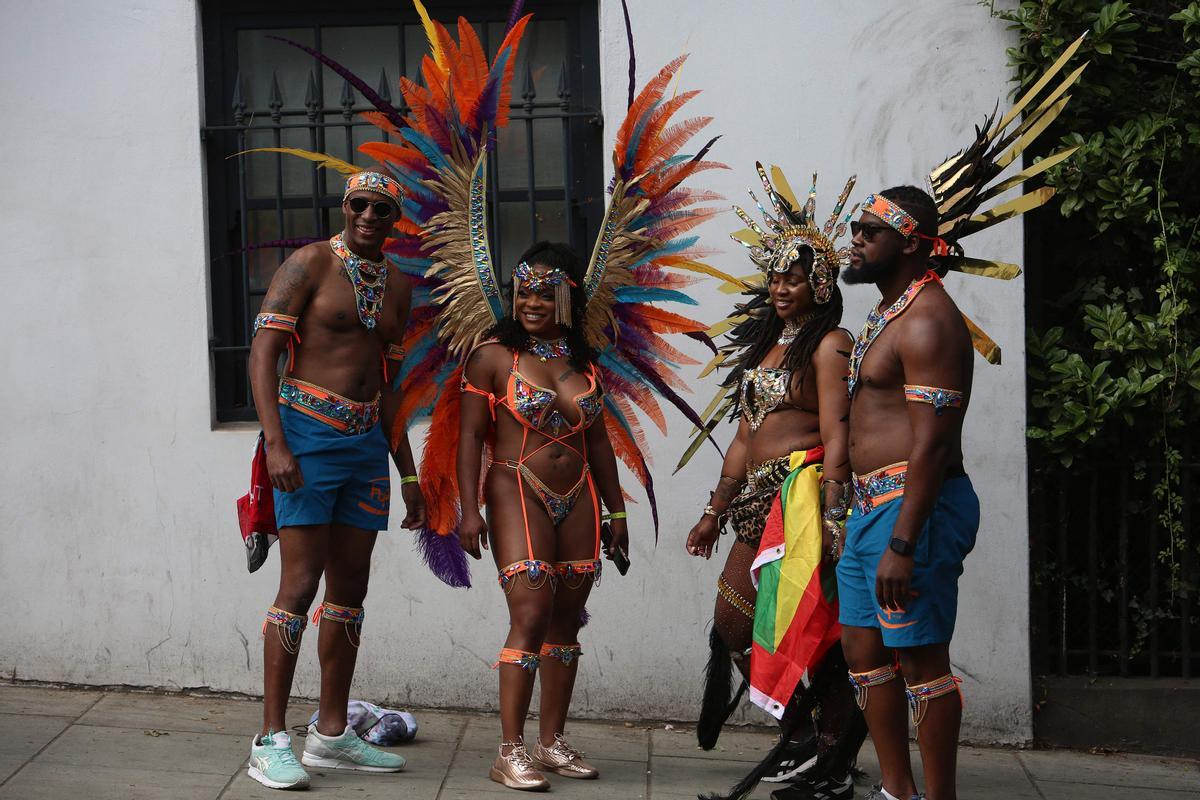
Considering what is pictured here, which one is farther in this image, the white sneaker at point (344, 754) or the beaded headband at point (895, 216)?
the white sneaker at point (344, 754)

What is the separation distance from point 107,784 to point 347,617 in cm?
100

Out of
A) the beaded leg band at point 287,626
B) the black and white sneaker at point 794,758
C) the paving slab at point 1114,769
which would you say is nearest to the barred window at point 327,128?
the beaded leg band at point 287,626

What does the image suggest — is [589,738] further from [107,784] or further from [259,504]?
[107,784]

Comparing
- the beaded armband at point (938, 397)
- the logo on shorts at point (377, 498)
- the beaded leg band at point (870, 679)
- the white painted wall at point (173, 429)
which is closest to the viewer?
the beaded armband at point (938, 397)

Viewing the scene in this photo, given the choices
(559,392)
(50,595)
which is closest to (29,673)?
(50,595)

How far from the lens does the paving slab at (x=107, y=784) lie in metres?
4.53

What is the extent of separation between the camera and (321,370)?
4.73m

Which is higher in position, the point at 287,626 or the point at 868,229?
the point at 868,229

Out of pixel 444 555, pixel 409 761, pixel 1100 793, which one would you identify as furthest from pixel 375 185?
pixel 1100 793

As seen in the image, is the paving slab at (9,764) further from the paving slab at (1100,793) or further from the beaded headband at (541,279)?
the paving slab at (1100,793)

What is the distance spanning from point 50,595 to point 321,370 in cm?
212

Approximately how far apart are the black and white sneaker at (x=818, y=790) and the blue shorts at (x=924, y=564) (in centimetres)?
84

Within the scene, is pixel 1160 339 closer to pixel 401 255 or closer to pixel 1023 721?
pixel 1023 721

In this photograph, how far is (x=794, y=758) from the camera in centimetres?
484
